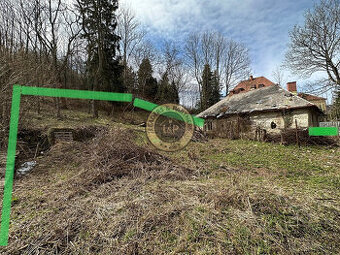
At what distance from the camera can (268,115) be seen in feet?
40.6

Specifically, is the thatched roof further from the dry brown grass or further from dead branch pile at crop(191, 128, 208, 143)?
the dry brown grass

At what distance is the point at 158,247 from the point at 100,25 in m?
17.0

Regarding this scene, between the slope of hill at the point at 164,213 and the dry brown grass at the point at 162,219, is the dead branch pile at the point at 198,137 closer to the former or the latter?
the slope of hill at the point at 164,213

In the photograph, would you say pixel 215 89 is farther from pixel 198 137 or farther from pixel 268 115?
pixel 198 137

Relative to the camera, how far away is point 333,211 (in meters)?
2.57

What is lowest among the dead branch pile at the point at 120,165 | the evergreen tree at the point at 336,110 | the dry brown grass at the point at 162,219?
the dry brown grass at the point at 162,219

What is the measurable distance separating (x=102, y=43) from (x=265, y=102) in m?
15.4

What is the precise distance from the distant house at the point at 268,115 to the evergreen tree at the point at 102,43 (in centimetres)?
1146

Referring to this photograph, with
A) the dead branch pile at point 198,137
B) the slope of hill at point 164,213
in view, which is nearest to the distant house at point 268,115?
the dead branch pile at point 198,137

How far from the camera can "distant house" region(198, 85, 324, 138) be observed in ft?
36.4

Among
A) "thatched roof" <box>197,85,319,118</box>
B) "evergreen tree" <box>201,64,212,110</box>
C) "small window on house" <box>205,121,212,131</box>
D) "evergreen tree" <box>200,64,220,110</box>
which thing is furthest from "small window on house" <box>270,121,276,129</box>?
"evergreen tree" <box>201,64,212,110</box>

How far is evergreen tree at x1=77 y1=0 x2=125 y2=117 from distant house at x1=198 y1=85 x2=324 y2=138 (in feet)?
37.6

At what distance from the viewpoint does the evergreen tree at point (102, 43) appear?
44.4ft

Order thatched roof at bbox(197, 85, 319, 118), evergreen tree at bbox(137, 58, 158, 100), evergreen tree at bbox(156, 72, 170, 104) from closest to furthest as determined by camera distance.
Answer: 1. thatched roof at bbox(197, 85, 319, 118)
2. evergreen tree at bbox(137, 58, 158, 100)
3. evergreen tree at bbox(156, 72, 170, 104)
